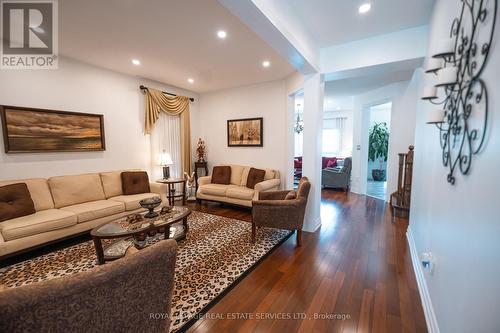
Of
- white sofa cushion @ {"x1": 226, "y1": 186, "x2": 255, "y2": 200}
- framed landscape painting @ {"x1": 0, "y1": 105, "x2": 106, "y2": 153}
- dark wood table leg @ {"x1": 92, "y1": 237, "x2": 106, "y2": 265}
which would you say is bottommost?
dark wood table leg @ {"x1": 92, "y1": 237, "x2": 106, "y2": 265}

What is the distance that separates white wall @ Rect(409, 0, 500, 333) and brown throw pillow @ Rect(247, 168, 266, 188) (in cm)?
303

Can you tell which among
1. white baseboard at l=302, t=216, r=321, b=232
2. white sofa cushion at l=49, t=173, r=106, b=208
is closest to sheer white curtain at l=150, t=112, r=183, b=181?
white sofa cushion at l=49, t=173, r=106, b=208

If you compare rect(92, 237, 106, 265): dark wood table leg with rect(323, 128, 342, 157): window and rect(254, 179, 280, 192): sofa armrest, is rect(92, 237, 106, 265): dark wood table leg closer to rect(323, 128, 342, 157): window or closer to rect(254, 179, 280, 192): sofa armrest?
Answer: rect(254, 179, 280, 192): sofa armrest

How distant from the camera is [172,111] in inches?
195

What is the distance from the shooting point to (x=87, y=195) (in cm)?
343

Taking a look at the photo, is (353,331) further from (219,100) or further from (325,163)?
(325,163)

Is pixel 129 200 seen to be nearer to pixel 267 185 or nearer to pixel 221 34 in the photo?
pixel 267 185

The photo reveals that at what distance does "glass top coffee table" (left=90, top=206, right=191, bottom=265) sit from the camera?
2254mm

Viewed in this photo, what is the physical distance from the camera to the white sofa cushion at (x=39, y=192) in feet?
9.59

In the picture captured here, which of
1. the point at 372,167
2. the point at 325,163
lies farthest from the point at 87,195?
the point at 372,167

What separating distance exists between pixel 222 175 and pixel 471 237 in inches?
168

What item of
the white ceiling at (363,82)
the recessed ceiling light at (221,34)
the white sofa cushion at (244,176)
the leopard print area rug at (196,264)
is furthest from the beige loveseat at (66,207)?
the white ceiling at (363,82)

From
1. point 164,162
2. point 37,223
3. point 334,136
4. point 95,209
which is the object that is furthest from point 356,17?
point 334,136

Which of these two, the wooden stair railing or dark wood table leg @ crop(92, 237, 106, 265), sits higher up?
the wooden stair railing
